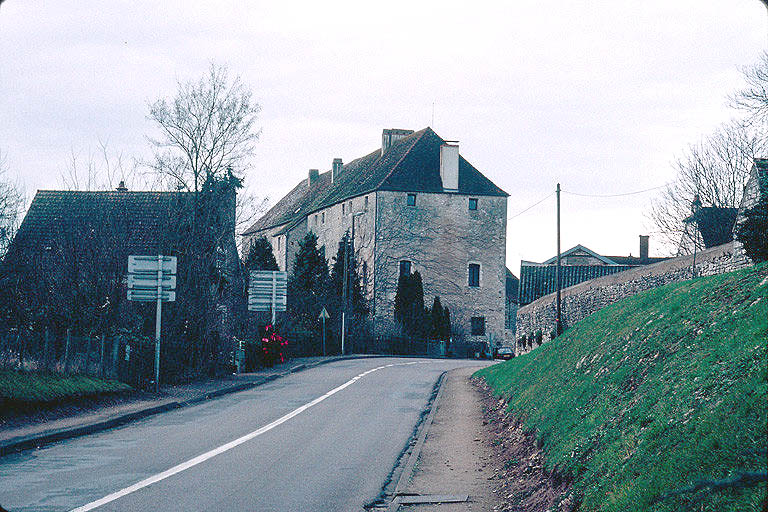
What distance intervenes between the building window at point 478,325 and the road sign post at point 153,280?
153 feet

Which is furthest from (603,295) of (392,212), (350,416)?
(392,212)

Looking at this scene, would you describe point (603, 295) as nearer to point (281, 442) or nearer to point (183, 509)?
point (281, 442)

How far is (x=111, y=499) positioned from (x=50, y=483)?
1166 mm

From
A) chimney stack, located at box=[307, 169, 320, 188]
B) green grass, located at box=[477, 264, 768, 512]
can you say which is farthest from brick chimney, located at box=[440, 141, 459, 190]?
green grass, located at box=[477, 264, 768, 512]

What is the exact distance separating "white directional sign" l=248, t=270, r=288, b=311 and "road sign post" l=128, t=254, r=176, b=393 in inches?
621

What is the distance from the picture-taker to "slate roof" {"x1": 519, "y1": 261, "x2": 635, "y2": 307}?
64188 millimetres

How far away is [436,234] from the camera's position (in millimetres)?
65938

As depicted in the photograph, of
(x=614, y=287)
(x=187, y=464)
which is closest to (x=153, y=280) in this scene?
(x=187, y=464)

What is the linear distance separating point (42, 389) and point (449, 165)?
53.8m

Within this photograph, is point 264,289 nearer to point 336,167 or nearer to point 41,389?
point 41,389

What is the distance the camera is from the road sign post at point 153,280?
20312 mm

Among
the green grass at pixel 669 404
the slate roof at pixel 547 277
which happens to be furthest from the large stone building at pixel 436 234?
the green grass at pixel 669 404

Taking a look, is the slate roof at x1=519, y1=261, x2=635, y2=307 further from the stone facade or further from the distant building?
the distant building

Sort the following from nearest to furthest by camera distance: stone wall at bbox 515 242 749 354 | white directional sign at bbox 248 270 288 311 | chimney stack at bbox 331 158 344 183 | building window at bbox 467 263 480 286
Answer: stone wall at bbox 515 242 749 354 → white directional sign at bbox 248 270 288 311 → building window at bbox 467 263 480 286 → chimney stack at bbox 331 158 344 183
